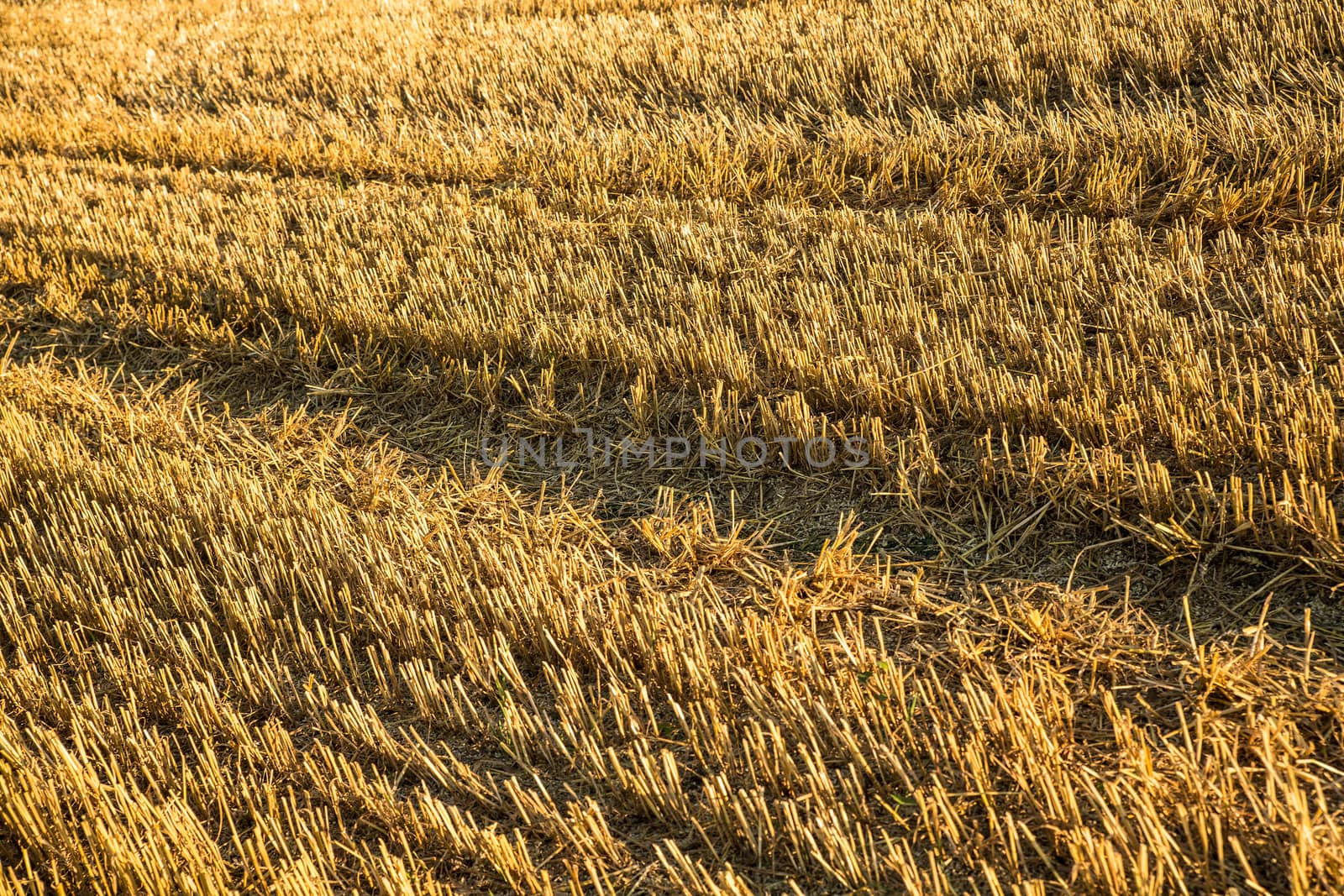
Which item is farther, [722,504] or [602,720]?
[722,504]

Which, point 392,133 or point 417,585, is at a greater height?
point 392,133

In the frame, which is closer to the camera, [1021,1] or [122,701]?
[122,701]

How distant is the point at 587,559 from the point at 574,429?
3.16 ft

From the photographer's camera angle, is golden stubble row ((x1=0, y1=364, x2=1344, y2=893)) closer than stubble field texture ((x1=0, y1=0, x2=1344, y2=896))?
Yes

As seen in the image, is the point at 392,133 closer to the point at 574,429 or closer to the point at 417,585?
the point at 574,429

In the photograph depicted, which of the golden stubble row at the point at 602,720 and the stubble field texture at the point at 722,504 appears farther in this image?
the stubble field texture at the point at 722,504

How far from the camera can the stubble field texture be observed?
2.46 m

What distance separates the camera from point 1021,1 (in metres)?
9.00

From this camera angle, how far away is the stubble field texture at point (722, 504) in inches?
97.0

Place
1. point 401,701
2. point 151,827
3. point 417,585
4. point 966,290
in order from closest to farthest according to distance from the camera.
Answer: point 151,827 < point 401,701 < point 417,585 < point 966,290

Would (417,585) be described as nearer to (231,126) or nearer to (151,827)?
(151,827)

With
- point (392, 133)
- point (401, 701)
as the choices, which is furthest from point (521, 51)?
point (401, 701)

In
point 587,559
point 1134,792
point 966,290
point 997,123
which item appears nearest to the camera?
point 1134,792

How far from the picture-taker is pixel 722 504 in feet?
12.8
